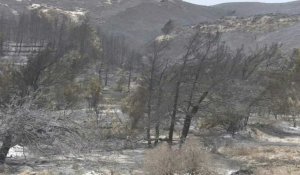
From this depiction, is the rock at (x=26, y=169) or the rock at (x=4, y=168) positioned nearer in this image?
the rock at (x=4, y=168)

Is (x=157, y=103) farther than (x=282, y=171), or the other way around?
(x=157, y=103)

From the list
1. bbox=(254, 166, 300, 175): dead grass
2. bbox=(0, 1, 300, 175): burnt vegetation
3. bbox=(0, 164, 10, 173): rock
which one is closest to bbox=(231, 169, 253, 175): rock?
bbox=(254, 166, 300, 175): dead grass

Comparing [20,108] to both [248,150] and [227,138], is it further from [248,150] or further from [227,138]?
[227,138]

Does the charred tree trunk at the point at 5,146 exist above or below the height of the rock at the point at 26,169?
above

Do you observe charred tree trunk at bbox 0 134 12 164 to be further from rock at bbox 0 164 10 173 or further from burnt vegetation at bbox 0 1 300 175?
rock at bbox 0 164 10 173

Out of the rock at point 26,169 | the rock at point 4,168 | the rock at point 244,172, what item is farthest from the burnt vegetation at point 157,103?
the rock at point 244,172

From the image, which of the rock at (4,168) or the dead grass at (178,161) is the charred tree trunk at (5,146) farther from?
the dead grass at (178,161)

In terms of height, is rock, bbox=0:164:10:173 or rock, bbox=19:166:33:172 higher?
rock, bbox=0:164:10:173

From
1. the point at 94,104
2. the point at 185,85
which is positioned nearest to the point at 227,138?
the point at 185,85

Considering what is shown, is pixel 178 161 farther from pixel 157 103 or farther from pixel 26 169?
pixel 157 103

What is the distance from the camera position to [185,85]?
3812 cm

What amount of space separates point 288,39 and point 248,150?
101 meters

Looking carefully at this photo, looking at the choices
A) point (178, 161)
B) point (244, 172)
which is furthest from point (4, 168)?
point (244, 172)

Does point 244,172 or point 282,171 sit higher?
point 282,171
